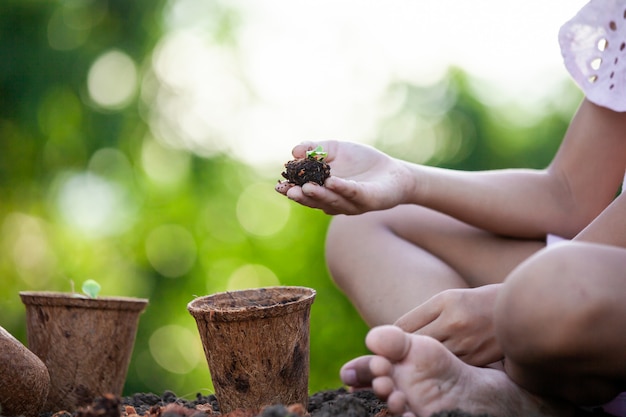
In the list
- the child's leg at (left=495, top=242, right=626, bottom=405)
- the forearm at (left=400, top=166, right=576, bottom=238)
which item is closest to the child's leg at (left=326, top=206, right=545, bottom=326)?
→ the forearm at (left=400, top=166, right=576, bottom=238)

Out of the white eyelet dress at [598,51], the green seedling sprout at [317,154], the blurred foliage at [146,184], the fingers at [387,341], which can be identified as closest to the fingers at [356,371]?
the fingers at [387,341]

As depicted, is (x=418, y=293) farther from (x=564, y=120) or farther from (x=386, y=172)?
(x=564, y=120)

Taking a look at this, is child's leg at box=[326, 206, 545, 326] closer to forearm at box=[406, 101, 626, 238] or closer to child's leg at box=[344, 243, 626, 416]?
forearm at box=[406, 101, 626, 238]

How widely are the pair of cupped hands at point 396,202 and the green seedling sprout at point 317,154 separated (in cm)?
2

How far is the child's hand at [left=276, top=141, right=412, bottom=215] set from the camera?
158 centimetres

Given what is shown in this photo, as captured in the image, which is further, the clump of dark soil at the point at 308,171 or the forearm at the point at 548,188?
the forearm at the point at 548,188

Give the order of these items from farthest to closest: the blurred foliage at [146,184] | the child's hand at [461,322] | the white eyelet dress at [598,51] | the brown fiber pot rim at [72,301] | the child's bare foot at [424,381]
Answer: the blurred foliage at [146,184] → the white eyelet dress at [598,51] → the brown fiber pot rim at [72,301] → the child's hand at [461,322] → the child's bare foot at [424,381]

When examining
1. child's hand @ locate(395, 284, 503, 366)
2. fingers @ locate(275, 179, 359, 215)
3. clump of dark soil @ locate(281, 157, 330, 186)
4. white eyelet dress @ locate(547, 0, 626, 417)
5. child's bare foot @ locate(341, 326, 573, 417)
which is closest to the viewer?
child's bare foot @ locate(341, 326, 573, 417)

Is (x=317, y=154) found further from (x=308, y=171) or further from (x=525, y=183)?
(x=525, y=183)

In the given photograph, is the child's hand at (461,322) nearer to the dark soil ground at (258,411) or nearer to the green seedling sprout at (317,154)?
the dark soil ground at (258,411)

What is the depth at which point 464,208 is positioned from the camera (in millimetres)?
2047

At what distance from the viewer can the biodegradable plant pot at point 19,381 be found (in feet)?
5.09

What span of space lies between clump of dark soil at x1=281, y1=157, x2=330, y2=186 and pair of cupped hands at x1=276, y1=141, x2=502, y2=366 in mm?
30

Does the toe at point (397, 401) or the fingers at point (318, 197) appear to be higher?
the fingers at point (318, 197)
